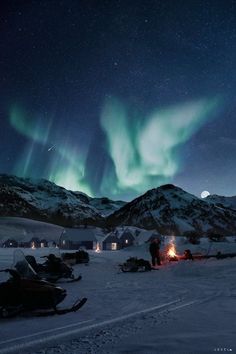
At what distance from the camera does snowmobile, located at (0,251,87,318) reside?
9.38m

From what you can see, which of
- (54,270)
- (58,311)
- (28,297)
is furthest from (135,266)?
(28,297)

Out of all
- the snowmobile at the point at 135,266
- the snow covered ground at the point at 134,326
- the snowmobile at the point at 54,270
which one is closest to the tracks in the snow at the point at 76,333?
the snow covered ground at the point at 134,326

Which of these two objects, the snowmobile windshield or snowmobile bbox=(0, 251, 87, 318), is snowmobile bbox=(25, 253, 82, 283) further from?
snowmobile bbox=(0, 251, 87, 318)

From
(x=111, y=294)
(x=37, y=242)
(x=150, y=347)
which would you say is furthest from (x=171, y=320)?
(x=37, y=242)

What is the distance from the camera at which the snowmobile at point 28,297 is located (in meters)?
9.38

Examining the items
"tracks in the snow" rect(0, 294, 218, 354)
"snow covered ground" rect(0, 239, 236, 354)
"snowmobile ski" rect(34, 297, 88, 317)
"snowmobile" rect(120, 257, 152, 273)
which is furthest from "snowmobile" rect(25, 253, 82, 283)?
"tracks in the snow" rect(0, 294, 218, 354)

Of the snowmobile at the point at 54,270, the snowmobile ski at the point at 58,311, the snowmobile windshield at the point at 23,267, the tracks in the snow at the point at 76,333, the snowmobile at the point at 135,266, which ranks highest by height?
the snowmobile at the point at 135,266

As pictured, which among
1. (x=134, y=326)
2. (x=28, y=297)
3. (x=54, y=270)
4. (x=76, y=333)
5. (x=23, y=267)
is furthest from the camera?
(x=54, y=270)

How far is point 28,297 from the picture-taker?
965 cm

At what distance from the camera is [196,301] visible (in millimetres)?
11516

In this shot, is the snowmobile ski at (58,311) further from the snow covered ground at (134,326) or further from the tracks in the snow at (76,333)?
the tracks in the snow at (76,333)

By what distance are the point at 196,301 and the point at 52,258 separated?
978 cm

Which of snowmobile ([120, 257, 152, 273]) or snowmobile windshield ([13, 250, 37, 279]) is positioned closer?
snowmobile windshield ([13, 250, 37, 279])

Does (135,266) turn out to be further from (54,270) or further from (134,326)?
(134,326)
